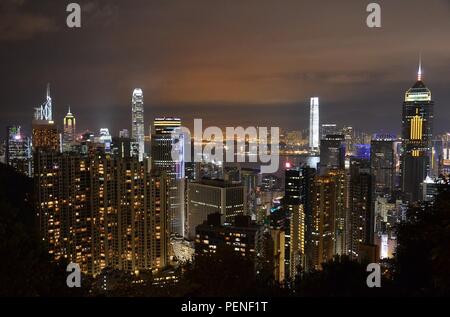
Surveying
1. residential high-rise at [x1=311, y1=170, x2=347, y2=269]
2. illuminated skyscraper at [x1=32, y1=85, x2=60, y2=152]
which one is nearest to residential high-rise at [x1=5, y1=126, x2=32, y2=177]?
illuminated skyscraper at [x1=32, y1=85, x2=60, y2=152]

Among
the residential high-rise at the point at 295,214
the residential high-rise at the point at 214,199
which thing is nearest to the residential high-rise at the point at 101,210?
the residential high-rise at the point at 214,199

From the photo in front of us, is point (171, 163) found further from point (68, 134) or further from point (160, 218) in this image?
point (160, 218)

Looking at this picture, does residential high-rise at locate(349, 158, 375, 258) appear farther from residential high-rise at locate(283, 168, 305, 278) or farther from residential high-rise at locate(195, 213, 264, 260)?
residential high-rise at locate(195, 213, 264, 260)

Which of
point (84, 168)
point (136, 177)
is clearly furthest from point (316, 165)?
point (84, 168)
